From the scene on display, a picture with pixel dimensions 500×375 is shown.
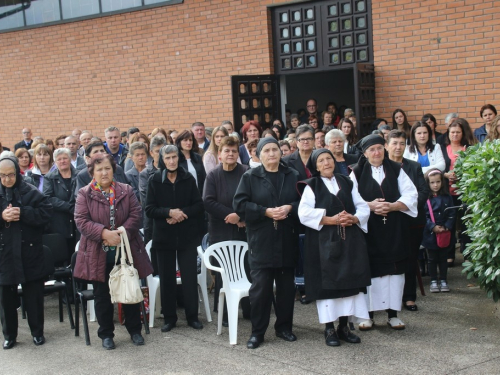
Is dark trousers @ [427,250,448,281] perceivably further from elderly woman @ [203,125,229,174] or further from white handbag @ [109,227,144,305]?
white handbag @ [109,227,144,305]

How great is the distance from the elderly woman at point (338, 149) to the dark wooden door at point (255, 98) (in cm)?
514

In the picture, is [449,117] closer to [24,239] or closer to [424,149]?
[424,149]

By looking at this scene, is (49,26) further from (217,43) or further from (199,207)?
(199,207)

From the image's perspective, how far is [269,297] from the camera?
6.51 m

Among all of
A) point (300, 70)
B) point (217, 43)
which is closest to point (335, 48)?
point (300, 70)

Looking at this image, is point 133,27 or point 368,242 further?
point 133,27

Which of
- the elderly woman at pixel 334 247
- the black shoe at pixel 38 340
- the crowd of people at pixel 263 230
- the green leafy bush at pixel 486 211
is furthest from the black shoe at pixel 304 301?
the black shoe at pixel 38 340

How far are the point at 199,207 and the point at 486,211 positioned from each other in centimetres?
288

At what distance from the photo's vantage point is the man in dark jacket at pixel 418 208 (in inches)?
283

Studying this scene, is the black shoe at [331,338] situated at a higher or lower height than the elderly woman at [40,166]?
lower

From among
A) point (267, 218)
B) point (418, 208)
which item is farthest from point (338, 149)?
point (267, 218)

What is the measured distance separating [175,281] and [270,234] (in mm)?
1385

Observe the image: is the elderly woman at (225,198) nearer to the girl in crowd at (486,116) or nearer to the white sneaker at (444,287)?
the white sneaker at (444,287)

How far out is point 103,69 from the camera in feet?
51.0
